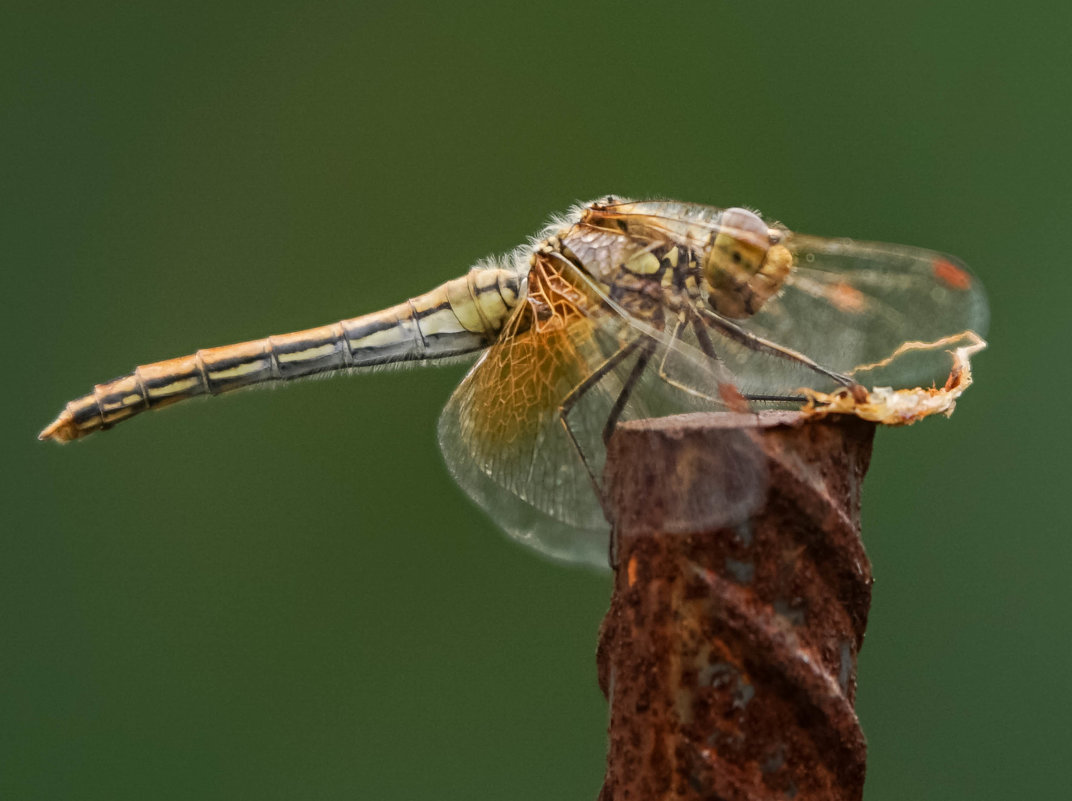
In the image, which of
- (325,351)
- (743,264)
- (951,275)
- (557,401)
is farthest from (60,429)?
(951,275)

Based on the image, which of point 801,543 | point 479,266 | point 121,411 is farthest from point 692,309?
point 121,411

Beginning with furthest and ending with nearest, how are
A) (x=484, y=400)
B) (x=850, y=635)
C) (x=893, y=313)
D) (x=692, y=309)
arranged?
(x=484, y=400) → (x=692, y=309) → (x=893, y=313) → (x=850, y=635)

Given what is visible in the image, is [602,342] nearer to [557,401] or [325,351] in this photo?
[557,401]

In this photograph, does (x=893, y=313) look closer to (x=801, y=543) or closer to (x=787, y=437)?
(x=787, y=437)

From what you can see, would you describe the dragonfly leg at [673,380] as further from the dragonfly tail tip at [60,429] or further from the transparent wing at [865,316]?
the dragonfly tail tip at [60,429]

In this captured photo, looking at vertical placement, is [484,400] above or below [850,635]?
above

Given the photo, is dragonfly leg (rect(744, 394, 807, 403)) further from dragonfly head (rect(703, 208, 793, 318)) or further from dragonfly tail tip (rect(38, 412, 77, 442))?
dragonfly tail tip (rect(38, 412, 77, 442))
